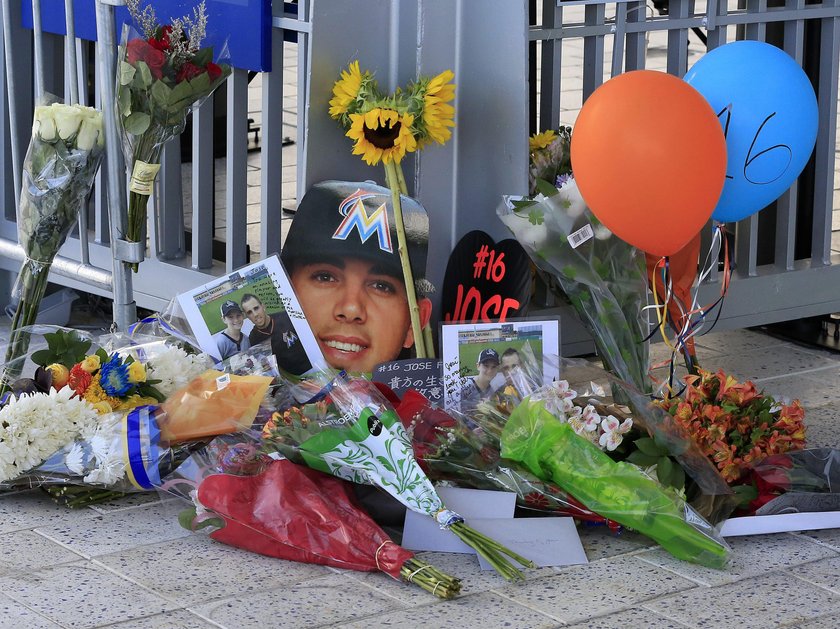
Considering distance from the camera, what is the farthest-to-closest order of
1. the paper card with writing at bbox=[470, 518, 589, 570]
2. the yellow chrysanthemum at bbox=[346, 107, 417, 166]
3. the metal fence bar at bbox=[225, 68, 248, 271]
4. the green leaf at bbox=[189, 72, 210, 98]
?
the metal fence bar at bbox=[225, 68, 248, 271], the yellow chrysanthemum at bbox=[346, 107, 417, 166], the green leaf at bbox=[189, 72, 210, 98], the paper card with writing at bbox=[470, 518, 589, 570]

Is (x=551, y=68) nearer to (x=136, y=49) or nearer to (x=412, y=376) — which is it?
(x=412, y=376)

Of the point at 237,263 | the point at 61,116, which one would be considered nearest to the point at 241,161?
the point at 237,263

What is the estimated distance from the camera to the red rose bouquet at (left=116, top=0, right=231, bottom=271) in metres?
3.53

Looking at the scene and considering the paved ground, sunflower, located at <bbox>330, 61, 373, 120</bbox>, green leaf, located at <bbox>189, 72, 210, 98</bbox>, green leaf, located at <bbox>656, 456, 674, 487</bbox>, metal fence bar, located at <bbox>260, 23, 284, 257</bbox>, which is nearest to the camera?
the paved ground

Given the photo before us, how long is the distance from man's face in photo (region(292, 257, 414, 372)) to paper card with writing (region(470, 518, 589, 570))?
907mm

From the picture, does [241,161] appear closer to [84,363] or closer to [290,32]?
[290,32]

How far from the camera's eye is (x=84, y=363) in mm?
3545

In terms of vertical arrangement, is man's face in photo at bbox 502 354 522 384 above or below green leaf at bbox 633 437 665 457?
above

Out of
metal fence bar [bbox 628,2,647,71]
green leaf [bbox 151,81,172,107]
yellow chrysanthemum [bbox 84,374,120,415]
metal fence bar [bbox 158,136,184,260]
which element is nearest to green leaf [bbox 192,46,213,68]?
green leaf [bbox 151,81,172,107]

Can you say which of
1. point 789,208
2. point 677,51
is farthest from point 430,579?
point 789,208

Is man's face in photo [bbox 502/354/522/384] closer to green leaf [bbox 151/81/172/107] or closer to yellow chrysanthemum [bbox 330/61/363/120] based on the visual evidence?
yellow chrysanthemum [bbox 330/61/363/120]

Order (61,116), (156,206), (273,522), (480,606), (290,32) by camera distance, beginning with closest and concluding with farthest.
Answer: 1. (480,606)
2. (273,522)
3. (61,116)
4. (290,32)
5. (156,206)

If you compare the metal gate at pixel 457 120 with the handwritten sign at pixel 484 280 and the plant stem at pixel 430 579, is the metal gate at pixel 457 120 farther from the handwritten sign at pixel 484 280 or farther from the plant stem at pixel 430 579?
the plant stem at pixel 430 579

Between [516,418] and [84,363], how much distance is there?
1.16m
